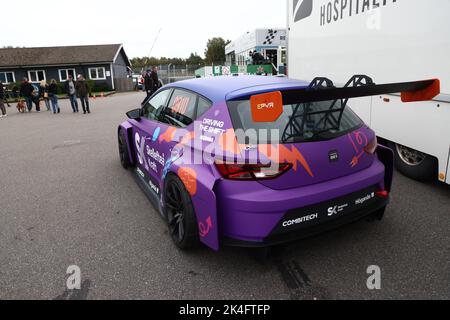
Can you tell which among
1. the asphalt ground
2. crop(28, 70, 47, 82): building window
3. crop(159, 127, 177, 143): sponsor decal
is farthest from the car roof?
crop(28, 70, 47, 82): building window

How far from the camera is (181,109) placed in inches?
137

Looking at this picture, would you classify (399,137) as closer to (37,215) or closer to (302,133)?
(302,133)

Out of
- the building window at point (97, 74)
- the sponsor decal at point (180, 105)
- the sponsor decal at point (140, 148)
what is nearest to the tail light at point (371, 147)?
the sponsor decal at point (180, 105)

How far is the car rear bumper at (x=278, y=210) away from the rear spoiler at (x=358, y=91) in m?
0.67

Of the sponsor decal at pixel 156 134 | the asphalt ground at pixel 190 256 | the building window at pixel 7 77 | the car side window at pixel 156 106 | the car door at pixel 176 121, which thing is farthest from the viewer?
the building window at pixel 7 77

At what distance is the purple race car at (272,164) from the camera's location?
2.48 meters

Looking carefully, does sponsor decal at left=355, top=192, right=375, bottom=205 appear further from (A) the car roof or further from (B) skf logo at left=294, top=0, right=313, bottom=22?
Result: (B) skf logo at left=294, top=0, right=313, bottom=22

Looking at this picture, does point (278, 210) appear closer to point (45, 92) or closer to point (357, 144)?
point (357, 144)

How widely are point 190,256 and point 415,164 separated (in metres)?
3.38

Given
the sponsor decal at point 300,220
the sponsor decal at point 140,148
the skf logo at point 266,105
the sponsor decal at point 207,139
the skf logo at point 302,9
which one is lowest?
the sponsor decal at point 300,220

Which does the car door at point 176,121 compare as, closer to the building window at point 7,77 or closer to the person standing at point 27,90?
the person standing at point 27,90

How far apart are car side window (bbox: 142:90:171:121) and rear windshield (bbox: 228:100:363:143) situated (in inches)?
56.9

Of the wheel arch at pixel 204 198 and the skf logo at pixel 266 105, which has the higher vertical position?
the skf logo at pixel 266 105

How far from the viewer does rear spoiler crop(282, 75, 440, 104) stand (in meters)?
2.33
